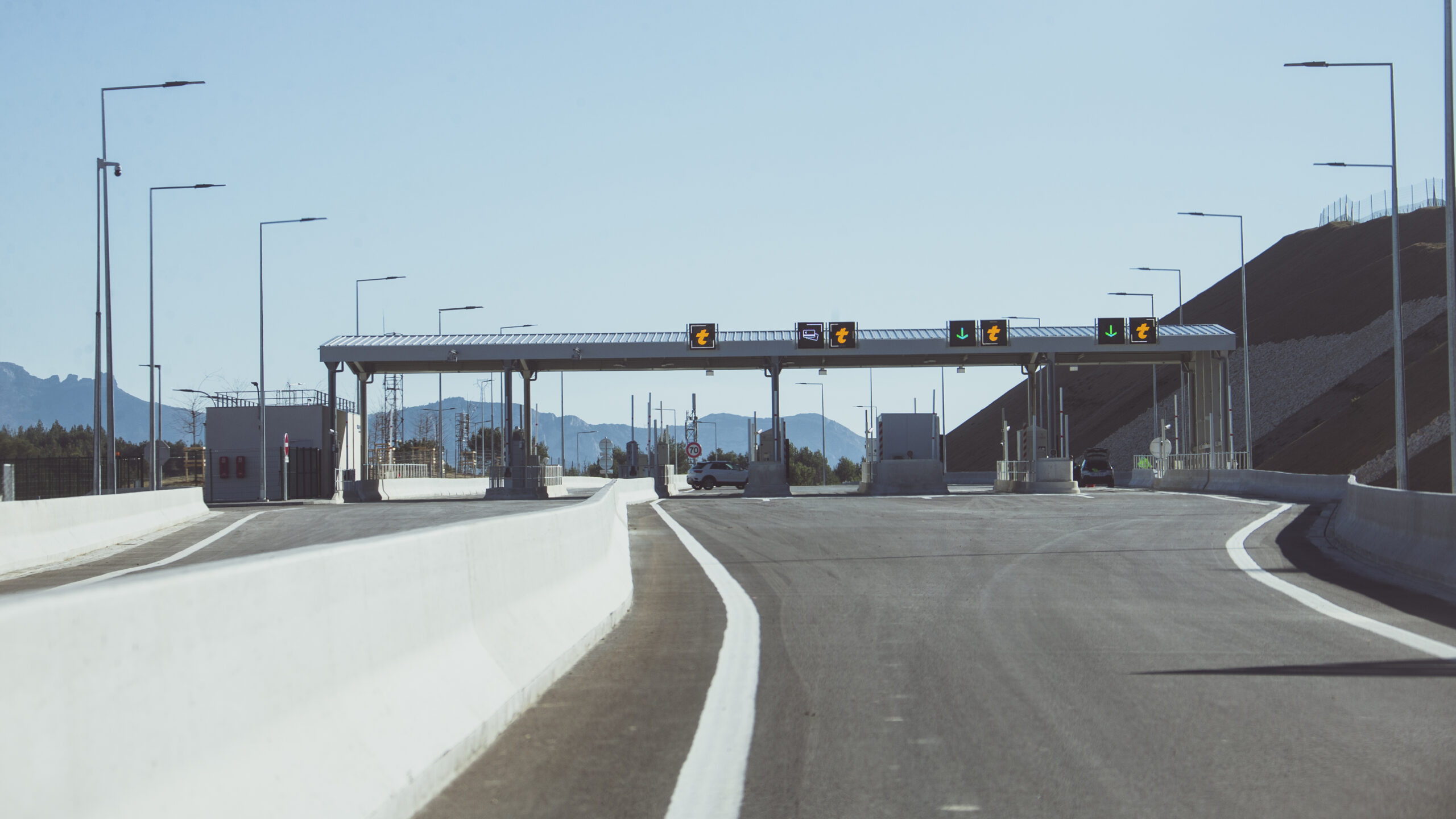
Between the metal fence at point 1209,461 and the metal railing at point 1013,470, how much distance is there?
5446mm

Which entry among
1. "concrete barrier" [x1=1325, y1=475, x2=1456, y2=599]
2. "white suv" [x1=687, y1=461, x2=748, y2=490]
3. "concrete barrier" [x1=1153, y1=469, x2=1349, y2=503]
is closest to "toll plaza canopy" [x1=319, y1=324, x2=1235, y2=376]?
"concrete barrier" [x1=1153, y1=469, x2=1349, y2=503]

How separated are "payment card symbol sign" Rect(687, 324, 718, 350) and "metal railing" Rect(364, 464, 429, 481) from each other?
1348 cm

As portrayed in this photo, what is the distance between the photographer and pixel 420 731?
5.37 metres

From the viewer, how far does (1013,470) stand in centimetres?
5738

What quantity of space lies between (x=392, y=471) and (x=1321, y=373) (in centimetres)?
7865

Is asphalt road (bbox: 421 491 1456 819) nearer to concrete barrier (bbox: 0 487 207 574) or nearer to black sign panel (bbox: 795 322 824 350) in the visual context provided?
concrete barrier (bbox: 0 487 207 574)

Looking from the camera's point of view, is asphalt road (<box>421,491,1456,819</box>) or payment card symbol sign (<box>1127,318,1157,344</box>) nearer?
asphalt road (<box>421,491,1456,819</box>)

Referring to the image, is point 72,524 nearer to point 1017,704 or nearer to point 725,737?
point 725,737

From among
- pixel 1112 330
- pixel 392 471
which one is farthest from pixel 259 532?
pixel 1112 330

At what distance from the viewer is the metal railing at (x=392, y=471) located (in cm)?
5657

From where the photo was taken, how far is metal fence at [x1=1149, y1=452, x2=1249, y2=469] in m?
47.5

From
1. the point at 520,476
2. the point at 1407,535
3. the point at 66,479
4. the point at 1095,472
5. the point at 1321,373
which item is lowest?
the point at 66,479

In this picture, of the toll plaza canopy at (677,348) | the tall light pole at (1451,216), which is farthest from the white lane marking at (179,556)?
the toll plaza canopy at (677,348)

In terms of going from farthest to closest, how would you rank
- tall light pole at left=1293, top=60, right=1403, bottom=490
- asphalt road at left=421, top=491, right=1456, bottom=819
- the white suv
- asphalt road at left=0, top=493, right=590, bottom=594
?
the white suv
tall light pole at left=1293, top=60, right=1403, bottom=490
asphalt road at left=0, top=493, right=590, bottom=594
asphalt road at left=421, top=491, right=1456, bottom=819
